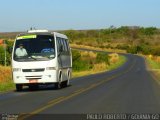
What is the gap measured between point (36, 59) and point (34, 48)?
706 millimetres

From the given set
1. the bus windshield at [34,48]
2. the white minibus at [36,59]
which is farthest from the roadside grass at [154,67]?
the bus windshield at [34,48]

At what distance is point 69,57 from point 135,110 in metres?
15.6

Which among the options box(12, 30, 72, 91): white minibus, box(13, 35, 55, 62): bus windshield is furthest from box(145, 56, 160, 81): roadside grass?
box(13, 35, 55, 62): bus windshield

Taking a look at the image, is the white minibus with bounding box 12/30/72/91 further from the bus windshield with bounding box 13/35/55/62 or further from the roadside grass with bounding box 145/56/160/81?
the roadside grass with bounding box 145/56/160/81

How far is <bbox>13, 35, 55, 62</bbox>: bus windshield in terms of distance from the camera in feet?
90.7

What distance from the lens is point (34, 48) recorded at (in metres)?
28.0

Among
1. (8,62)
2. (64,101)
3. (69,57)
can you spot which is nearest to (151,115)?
(64,101)

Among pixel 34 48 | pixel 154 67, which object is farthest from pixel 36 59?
pixel 154 67

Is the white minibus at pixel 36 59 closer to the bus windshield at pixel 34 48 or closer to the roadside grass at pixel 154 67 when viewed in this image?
the bus windshield at pixel 34 48

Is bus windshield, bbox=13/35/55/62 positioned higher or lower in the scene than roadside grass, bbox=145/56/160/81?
higher

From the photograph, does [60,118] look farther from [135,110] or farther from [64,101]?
[64,101]

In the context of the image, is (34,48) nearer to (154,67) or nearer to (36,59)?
(36,59)

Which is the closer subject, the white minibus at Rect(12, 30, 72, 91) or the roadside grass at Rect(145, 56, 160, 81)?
the white minibus at Rect(12, 30, 72, 91)

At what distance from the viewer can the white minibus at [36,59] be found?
90.4 ft
